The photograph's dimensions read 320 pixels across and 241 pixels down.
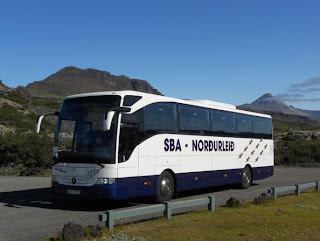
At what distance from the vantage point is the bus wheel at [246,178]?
18859 millimetres

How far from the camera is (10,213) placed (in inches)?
449

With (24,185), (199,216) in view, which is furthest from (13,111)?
(199,216)

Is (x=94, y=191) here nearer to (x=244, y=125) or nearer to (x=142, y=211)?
(x=142, y=211)

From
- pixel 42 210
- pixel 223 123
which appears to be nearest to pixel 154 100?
pixel 42 210

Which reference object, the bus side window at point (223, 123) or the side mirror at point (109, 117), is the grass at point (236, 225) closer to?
the side mirror at point (109, 117)

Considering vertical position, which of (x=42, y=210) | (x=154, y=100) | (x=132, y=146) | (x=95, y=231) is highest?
(x=154, y=100)

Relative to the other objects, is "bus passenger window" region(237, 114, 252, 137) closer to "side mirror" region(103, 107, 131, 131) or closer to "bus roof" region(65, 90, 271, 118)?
"bus roof" region(65, 90, 271, 118)

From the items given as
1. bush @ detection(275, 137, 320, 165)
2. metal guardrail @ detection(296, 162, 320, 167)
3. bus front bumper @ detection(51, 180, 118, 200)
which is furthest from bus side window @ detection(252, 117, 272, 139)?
bush @ detection(275, 137, 320, 165)

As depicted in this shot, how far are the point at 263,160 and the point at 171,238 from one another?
13984 millimetres

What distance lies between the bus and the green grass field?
2.35 meters

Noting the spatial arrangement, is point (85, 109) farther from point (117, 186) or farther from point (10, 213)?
point (10, 213)

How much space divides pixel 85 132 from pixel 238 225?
17.3ft

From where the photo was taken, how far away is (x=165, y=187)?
13336 mm

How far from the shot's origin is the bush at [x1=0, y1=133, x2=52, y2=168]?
87.4 ft
